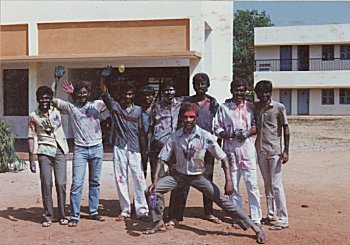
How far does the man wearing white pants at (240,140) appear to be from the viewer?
5676 millimetres

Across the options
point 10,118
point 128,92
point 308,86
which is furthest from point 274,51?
point 128,92

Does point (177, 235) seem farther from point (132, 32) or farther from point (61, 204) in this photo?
point (132, 32)

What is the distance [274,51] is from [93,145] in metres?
28.5

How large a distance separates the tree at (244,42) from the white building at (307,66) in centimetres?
403

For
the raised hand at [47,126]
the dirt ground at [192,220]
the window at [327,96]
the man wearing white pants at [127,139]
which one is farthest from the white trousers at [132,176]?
the window at [327,96]

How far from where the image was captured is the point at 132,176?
243 inches

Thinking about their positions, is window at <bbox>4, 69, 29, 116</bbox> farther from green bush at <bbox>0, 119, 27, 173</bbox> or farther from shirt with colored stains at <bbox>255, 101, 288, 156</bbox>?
shirt with colored stains at <bbox>255, 101, 288, 156</bbox>

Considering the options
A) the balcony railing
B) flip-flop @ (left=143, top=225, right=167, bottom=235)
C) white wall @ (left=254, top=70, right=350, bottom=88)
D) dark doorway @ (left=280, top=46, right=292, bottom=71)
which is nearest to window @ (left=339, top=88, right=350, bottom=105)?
white wall @ (left=254, top=70, right=350, bottom=88)

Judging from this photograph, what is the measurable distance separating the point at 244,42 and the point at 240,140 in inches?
1356

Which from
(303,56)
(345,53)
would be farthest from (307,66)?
(345,53)

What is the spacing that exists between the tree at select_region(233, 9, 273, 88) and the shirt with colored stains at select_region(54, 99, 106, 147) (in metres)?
31.7

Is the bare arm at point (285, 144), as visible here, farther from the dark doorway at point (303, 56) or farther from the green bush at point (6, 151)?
the dark doorway at point (303, 56)

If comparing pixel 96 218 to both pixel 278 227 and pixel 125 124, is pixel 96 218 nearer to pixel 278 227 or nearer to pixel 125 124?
pixel 125 124

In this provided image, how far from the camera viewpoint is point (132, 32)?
39.8 feet
